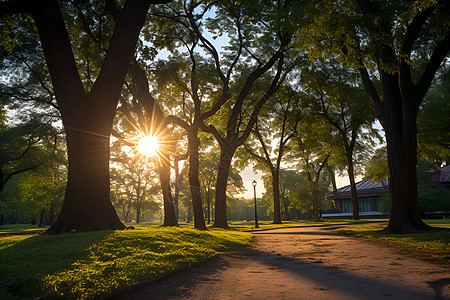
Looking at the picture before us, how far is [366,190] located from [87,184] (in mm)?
50913

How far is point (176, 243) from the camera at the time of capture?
8.51m

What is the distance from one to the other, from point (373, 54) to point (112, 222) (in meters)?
10.6

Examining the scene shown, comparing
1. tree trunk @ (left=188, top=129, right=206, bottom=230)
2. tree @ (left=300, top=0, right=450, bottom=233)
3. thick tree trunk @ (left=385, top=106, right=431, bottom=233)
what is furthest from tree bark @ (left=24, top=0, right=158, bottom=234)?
thick tree trunk @ (left=385, top=106, right=431, bottom=233)

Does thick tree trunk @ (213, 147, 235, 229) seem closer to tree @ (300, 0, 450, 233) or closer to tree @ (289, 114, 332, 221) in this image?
tree @ (300, 0, 450, 233)

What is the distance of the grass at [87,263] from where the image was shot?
13.8 ft

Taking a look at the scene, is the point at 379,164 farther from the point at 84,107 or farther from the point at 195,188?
the point at 84,107

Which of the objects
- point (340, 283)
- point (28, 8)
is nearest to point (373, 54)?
point (340, 283)

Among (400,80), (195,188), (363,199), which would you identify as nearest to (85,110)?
(195,188)

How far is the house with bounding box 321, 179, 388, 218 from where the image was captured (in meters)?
49.4

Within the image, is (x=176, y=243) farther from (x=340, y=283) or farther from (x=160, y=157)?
(x=160, y=157)

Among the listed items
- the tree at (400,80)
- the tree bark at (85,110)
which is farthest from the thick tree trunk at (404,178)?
the tree bark at (85,110)

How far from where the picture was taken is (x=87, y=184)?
9586mm

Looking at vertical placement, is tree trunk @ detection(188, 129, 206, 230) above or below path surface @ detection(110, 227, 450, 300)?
above

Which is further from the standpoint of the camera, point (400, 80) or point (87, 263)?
point (400, 80)
